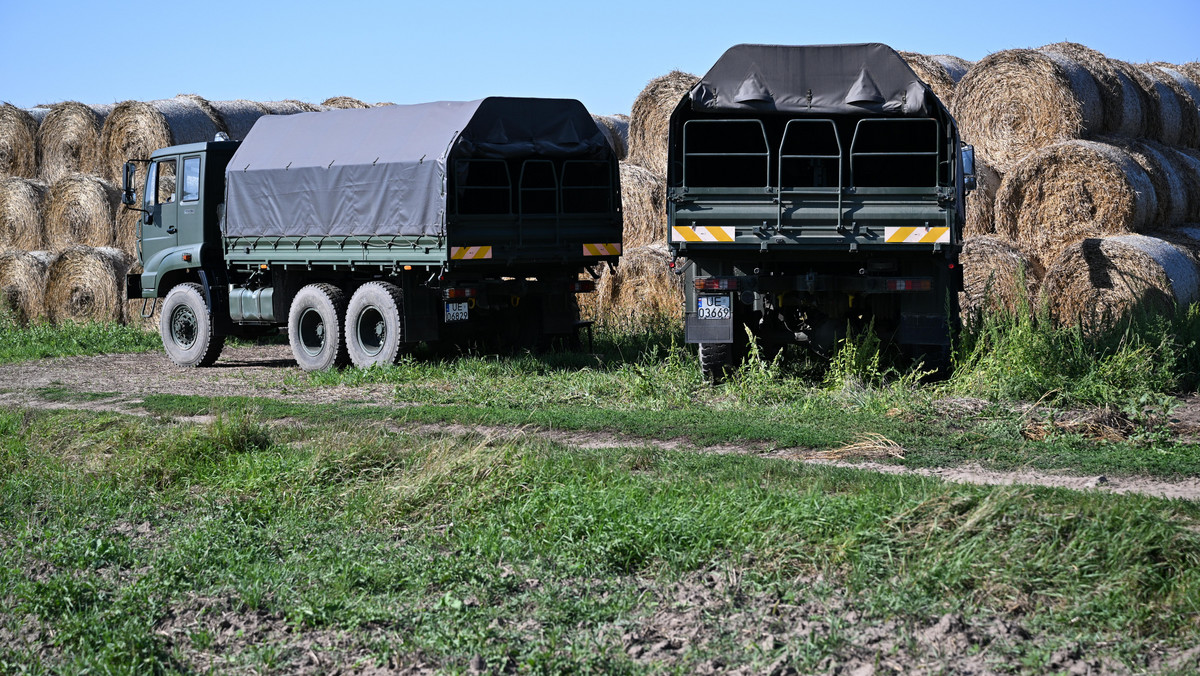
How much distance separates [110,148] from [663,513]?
15342mm

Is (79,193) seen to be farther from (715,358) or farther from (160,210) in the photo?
(715,358)

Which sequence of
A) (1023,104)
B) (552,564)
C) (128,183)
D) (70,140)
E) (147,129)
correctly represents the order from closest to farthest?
(552,564)
(1023,104)
(128,183)
(147,129)
(70,140)

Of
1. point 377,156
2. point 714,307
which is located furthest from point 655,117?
point 714,307

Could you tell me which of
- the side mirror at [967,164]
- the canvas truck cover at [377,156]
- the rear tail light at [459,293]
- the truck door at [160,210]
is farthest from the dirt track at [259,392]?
the side mirror at [967,164]

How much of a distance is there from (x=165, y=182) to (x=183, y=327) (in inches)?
79.7

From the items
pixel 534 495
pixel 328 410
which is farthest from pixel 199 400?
pixel 534 495

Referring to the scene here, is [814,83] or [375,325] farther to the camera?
[375,325]

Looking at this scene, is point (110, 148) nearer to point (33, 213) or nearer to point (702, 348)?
point (33, 213)

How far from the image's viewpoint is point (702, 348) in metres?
11.0

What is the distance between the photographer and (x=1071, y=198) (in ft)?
42.7

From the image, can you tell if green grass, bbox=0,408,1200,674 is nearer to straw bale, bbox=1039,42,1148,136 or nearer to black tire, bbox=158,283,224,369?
black tire, bbox=158,283,224,369

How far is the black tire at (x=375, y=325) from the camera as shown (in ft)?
42.8

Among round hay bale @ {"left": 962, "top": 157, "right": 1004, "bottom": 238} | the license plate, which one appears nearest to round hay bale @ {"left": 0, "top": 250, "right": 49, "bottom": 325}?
the license plate

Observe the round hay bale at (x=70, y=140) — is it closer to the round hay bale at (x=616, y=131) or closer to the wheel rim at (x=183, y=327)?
the wheel rim at (x=183, y=327)
